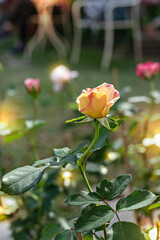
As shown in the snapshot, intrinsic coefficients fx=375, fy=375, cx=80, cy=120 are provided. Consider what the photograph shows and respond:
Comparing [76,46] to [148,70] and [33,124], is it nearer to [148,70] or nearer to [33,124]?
Result: [148,70]

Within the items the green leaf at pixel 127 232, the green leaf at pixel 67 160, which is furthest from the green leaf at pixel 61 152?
the green leaf at pixel 127 232

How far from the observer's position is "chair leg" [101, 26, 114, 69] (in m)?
4.52

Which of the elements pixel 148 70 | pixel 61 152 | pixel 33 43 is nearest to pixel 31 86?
pixel 148 70

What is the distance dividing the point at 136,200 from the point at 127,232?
4cm

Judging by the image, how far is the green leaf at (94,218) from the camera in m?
0.46

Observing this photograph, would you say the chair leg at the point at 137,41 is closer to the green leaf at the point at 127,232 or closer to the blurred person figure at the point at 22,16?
the blurred person figure at the point at 22,16

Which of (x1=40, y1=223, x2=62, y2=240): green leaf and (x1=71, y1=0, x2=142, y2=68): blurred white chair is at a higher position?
(x1=40, y1=223, x2=62, y2=240): green leaf

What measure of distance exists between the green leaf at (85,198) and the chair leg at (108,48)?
→ 13.0 ft

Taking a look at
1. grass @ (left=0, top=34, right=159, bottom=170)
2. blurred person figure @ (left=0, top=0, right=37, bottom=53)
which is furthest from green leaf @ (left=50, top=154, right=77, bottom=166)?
blurred person figure @ (left=0, top=0, right=37, bottom=53)

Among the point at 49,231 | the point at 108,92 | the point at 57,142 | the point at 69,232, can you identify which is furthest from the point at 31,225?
the point at 57,142

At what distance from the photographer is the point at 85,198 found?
0.50 metres

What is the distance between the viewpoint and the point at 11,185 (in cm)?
48

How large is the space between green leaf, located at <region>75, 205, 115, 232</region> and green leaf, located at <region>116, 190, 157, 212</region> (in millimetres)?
21

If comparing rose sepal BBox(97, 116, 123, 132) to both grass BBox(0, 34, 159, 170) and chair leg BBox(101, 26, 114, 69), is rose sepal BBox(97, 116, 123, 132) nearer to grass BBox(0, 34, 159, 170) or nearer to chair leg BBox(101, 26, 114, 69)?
grass BBox(0, 34, 159, 170)
